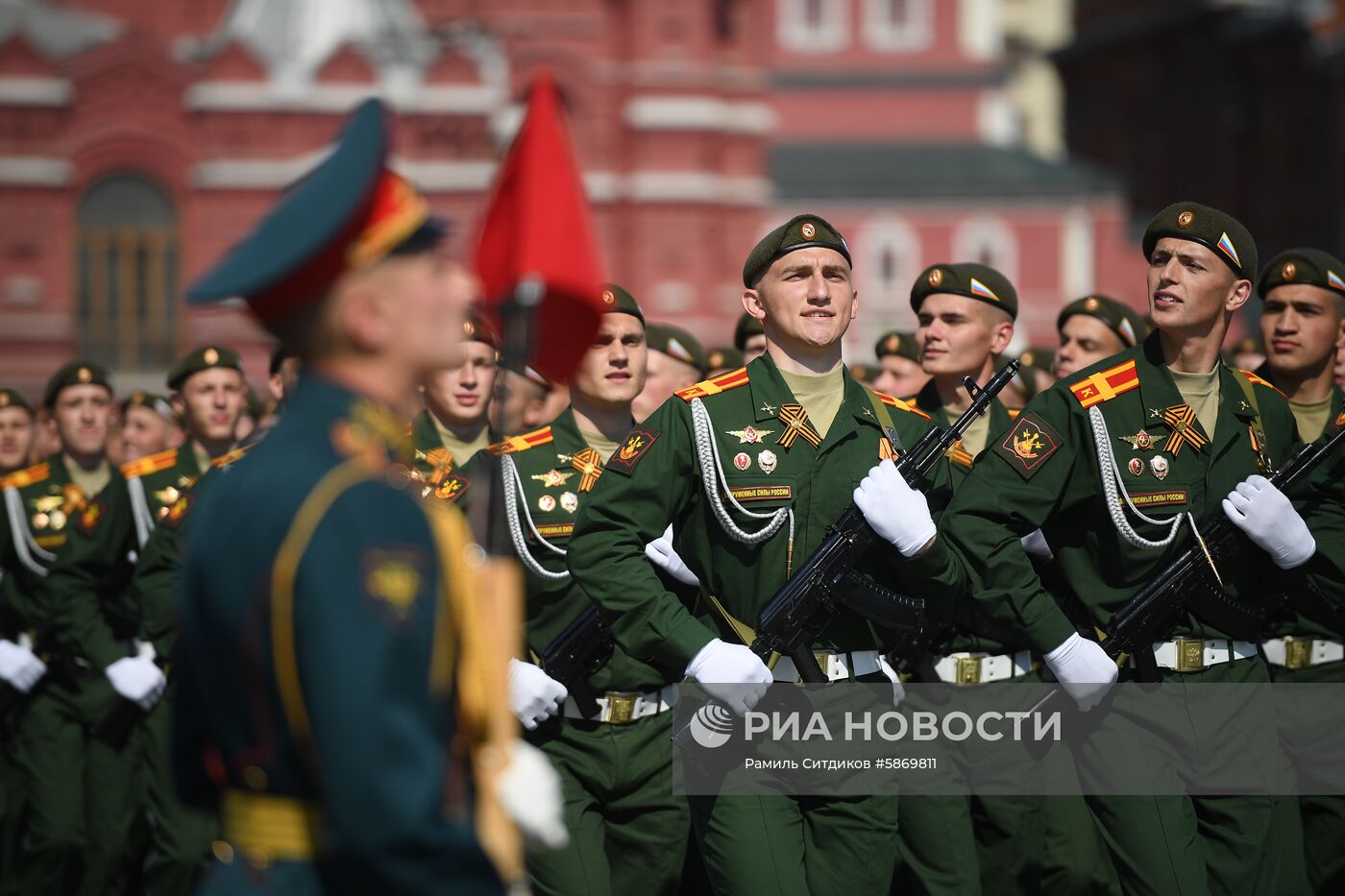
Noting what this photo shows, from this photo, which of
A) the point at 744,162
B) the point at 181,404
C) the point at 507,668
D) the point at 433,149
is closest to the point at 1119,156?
the point at 744,162

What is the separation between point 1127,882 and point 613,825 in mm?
1725

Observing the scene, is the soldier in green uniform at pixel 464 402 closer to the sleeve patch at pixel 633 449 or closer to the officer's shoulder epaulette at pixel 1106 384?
the sleeve patch at pixel 633 449

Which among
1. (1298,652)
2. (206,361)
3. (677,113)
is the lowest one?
(1298,652)

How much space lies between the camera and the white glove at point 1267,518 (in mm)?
6332

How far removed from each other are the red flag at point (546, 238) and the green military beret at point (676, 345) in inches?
188

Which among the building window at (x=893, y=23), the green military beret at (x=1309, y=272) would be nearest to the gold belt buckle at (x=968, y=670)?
the green military beret at (x=1309, y=272)

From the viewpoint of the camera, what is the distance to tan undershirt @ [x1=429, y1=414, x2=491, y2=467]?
26.2 feet

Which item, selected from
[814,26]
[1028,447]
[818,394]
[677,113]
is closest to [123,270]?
[677,113]

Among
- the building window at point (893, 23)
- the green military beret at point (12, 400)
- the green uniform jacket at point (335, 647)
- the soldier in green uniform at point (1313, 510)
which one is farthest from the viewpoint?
the building window at point (893, 23)

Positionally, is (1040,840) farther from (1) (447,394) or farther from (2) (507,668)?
(2) (507,668)

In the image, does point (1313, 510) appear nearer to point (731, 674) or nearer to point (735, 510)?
point (735, 510)

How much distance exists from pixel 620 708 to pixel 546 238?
10.0 ft

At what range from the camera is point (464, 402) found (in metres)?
8.02

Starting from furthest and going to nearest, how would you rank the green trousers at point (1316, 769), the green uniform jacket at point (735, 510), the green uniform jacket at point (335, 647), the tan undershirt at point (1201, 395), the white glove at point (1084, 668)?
the green trousers at point (1316, 769)
the tan undershirt at point (1201, 395)
the white glove at point (1084, 668)
the green uniform jacket at point (735, 510)
the green uniform jacket at point (335, 647)
